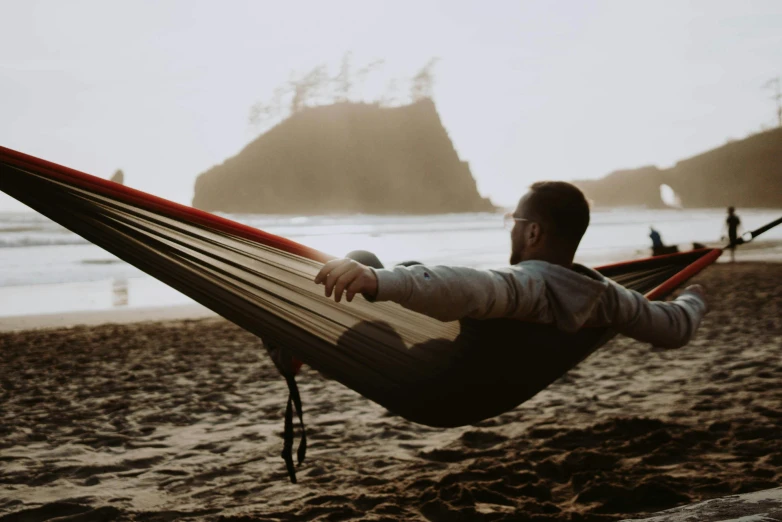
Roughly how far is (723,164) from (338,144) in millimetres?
41532

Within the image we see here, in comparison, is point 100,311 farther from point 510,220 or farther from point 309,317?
point 510,220

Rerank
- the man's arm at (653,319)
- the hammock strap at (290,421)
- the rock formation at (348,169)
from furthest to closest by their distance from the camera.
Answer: the rock formation at (348,169)
the hammock strap at (290,421)
the man's arm at (653,319)

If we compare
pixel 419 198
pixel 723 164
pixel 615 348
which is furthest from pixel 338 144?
pixel 615 348

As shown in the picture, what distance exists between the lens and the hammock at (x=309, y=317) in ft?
5.49

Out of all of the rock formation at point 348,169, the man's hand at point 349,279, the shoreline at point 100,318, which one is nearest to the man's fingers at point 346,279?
the man's hand at point 349,279

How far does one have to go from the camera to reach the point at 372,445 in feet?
10.5

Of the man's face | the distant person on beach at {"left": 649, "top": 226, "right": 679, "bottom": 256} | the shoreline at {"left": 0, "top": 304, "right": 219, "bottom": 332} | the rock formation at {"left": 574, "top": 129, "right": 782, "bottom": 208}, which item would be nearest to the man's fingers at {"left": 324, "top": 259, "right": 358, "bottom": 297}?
the man's face

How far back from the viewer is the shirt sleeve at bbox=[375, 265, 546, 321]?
119cm

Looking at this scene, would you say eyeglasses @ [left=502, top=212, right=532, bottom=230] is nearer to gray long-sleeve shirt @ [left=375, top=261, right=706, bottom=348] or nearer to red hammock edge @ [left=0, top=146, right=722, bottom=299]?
gray long-sleeve shirt @ [left=375, top=261, right=706, bottom=348]

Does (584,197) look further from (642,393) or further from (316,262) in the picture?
(642,393)

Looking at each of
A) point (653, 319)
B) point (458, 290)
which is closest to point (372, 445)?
point (653, 319)

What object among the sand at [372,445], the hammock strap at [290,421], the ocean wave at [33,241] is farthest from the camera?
the ocean wave at [33,241]

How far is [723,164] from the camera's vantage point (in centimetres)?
7075

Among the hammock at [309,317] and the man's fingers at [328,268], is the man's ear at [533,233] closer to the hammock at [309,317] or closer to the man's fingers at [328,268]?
the hammock at [309,317]
